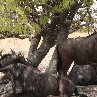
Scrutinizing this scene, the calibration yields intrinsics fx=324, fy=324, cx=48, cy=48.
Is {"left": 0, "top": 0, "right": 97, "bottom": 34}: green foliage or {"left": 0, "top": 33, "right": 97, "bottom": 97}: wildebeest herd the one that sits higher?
{"left": 0, "top": 0, "right": 97, "bottom": 34}: green foliage

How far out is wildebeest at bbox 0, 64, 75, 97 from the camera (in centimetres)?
1031

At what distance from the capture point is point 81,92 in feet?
38.9

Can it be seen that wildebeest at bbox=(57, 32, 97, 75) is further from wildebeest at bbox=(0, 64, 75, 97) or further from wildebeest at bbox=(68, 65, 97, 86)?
wildebeest at bbox=(68, 65, 97, 86)

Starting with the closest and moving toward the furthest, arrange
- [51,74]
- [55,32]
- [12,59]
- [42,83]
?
[42,83] < [51,74] < [12,59] < [55,32]

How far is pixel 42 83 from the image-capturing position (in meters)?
10.6

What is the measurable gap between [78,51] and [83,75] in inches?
88.1

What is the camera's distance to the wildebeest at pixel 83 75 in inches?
513

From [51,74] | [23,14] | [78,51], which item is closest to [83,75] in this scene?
[78,51]

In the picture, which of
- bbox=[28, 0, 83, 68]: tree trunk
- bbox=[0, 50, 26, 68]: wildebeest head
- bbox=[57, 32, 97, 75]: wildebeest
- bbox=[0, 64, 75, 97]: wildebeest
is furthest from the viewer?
bbox=[28, 0, 83, 68]: tree trunk

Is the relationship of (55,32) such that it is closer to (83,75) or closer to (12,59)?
(83,75)

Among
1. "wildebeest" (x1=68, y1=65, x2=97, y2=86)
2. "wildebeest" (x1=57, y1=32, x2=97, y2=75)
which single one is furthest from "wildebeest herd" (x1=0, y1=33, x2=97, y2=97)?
"wildebeest" (x1=68, y1=65, x2=97, y2=86)

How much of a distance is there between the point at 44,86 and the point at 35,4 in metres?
2.92

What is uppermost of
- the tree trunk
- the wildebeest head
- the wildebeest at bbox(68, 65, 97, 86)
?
the tree trunk

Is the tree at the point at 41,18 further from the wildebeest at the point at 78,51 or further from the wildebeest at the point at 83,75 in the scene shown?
the wildebeest at the point at 83,75
